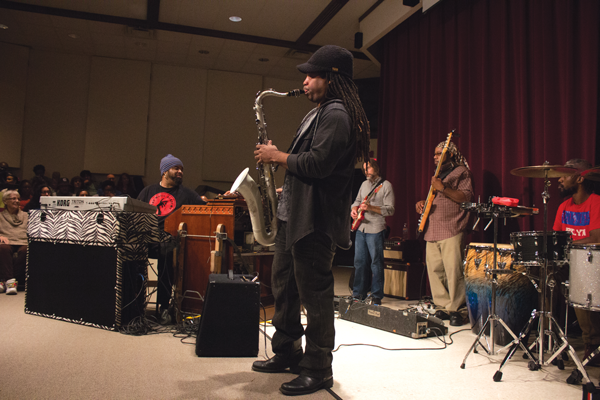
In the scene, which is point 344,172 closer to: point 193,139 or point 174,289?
point 174,289

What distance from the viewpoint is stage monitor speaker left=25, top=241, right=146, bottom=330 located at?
3.23 meters

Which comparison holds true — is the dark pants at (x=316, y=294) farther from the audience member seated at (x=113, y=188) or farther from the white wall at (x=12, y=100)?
the white wall at (x=12, y=100)

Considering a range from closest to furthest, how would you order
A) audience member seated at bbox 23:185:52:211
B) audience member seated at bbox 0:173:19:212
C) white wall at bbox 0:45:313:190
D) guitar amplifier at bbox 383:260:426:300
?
guitar amplifier at bbox 383:260:426:300
audience member seated at bbox 23:185:52:211
audience member seated at bbox 0:173:19:212
white wall at bbox 0:45:313:190

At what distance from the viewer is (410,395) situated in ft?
7.16

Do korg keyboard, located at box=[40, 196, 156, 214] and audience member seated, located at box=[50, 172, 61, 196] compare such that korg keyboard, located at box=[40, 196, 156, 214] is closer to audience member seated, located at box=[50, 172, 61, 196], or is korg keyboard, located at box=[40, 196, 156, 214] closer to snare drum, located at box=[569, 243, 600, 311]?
snare drum, located at box=[569, 243, 600, 311]

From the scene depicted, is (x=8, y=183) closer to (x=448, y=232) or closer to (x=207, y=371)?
(x=207, y=371)

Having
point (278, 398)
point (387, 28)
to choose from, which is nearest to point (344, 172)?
point (278, 398)

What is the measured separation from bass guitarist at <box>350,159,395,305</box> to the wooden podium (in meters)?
1.71

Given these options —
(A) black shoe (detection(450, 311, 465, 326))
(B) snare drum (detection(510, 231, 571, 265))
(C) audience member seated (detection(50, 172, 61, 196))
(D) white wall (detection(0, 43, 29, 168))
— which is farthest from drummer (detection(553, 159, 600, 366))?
(D) white wall (detection(0, 43, 29, 168))

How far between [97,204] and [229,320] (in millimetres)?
1503

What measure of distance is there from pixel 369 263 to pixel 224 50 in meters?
5.54

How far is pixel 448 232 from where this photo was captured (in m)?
4.31

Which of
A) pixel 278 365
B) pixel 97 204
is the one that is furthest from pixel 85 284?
pixel 278 365

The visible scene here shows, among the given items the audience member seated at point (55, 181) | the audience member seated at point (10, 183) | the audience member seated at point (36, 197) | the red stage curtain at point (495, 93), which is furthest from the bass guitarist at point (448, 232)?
the audience member seated at point (55, 181)
